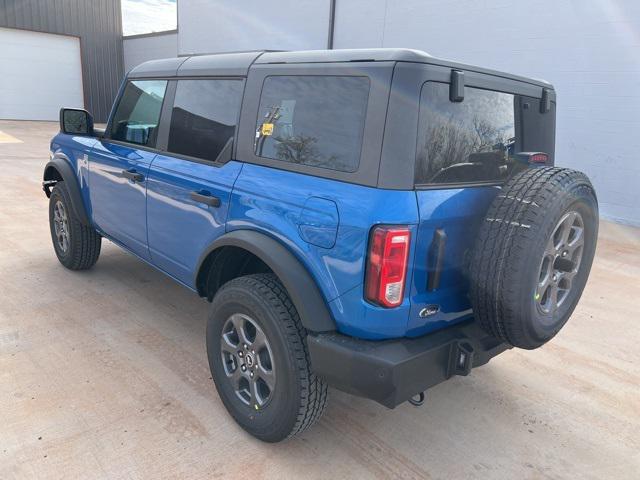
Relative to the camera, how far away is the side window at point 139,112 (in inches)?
132

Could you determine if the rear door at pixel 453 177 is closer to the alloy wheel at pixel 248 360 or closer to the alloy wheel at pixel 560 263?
the alloy wheel at pixel 560 263

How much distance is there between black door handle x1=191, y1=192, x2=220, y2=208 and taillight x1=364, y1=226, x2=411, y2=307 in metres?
1.01

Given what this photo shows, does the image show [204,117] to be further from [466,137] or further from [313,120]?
[466,137]

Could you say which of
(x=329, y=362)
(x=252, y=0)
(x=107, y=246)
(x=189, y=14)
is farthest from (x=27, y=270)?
(x=189, y=14)

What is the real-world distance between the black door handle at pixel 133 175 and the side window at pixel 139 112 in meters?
0.21

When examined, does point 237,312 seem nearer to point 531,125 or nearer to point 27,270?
point 531,125

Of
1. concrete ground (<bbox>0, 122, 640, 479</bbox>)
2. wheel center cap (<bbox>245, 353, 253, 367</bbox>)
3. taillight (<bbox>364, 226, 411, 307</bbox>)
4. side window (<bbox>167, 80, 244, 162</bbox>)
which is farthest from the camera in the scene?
side window (<bbox>167, 80, 244, 162</bbox>)

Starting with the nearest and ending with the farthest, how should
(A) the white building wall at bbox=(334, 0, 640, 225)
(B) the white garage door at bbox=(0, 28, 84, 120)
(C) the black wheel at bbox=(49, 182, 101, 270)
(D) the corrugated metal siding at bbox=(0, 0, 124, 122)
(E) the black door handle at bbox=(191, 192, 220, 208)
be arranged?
(E) the black door handle at bbox=(191, 192, 220, 208) → (C) the black wheel at bbox=(49, 182, 101, 270) → (A) the white building wall at bbox=(334, 0, 640, 225) → (B) the white garage door at bbox=(0, 28, 84, 120) → (D) the corrugated metal siding at bbox=(0, 0, 124, 122)

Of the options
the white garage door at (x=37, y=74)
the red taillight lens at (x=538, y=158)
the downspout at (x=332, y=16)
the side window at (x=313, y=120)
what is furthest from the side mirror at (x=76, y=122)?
the white garage door at (x=37, y=74)

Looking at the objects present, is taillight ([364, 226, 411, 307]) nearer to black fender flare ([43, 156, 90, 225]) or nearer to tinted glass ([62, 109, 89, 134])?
black fender flare ([43, 156, 90, 225])

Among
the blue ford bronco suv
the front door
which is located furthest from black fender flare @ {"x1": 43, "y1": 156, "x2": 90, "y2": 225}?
the blue ford bronco suv

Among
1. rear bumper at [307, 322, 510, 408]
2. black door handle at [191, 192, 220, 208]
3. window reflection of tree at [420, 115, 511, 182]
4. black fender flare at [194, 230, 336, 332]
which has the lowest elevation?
rear bumper at [307, 322, 510, 408]

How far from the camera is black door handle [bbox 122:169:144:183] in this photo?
129 inches

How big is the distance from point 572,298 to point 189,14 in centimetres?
1735
